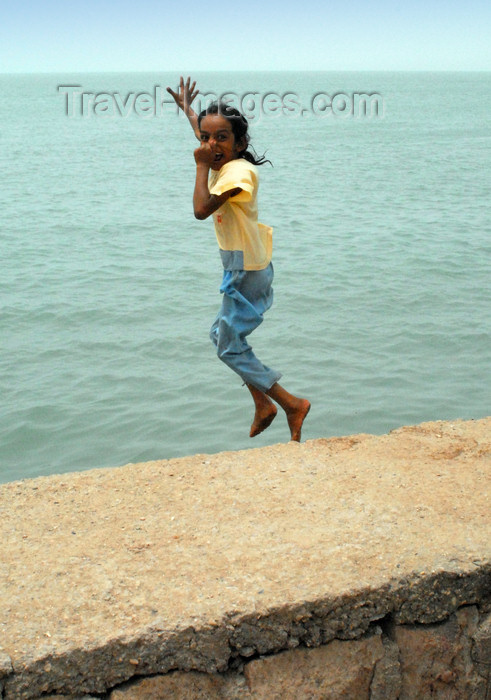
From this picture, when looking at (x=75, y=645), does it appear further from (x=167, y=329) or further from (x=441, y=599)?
(x=167, y=329)

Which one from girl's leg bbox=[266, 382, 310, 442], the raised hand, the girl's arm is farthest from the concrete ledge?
the raised hand

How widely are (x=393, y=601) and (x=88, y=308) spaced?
716 centimetres

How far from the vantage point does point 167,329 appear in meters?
8.75

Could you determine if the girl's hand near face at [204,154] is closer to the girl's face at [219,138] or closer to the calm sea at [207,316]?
the girl's face at [219,138]

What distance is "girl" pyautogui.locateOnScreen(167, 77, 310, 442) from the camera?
3.60 metres

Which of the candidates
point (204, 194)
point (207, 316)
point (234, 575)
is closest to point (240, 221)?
point (204, 194)

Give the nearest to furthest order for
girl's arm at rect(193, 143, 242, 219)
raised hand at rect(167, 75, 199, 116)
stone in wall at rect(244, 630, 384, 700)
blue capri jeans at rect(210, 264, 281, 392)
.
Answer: stone in wall at rect(244, 630, 384, 700), girl's arm at rect(193, 143, 242, 219), blue capri jeans at rect(210, 264, 281, 392), raised hand at rect(167, 75, 199, 116)

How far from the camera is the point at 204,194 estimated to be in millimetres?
3520

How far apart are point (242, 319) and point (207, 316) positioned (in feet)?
17.6

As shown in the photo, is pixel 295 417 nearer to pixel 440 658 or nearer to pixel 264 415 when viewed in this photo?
pixel 264 415

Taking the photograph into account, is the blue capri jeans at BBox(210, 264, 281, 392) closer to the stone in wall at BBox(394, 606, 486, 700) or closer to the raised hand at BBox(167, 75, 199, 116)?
the raised hand at BBox(167, 75, 199, 116)

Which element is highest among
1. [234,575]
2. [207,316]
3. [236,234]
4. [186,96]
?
[186,96]

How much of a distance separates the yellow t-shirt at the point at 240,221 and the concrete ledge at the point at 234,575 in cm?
101

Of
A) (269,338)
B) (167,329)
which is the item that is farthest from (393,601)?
(167,329)
